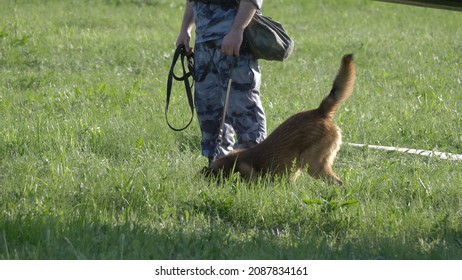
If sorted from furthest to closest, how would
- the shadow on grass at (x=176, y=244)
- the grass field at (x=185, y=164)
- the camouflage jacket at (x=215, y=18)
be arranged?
1. the camouflage jacket at (x=215, y=18)
2. the grass field at (x=185, y=164)
3. the shadow on grass at (x=176, y=244)

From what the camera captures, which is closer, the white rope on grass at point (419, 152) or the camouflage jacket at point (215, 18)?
the camouflage jacket at point (215, 18)

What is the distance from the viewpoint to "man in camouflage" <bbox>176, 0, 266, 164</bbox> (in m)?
6.41

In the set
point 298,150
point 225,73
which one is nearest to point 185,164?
point 225,73

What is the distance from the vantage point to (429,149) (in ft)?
26.0

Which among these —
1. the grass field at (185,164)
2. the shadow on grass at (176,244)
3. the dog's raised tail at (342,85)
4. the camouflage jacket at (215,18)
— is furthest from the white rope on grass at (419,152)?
the shadow on grass at (176,244)

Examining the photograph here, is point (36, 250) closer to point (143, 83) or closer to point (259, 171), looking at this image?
point (259, 171)

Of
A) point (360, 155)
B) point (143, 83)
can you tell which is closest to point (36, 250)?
point (360, 155)

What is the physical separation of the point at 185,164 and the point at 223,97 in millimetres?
628

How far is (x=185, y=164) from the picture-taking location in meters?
6.96

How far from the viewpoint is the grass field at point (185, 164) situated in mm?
4957

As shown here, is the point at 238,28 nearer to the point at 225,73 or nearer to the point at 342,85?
the point at 225,73

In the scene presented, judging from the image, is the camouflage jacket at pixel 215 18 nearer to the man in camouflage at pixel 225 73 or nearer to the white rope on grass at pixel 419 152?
the man in camouflage at pixel 225 73

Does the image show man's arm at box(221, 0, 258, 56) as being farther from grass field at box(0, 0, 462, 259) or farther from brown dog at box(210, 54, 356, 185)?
grass field at box(0, 0, 462, 259)

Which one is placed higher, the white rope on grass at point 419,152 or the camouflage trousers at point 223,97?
the camouflage trousers at point 223,97
